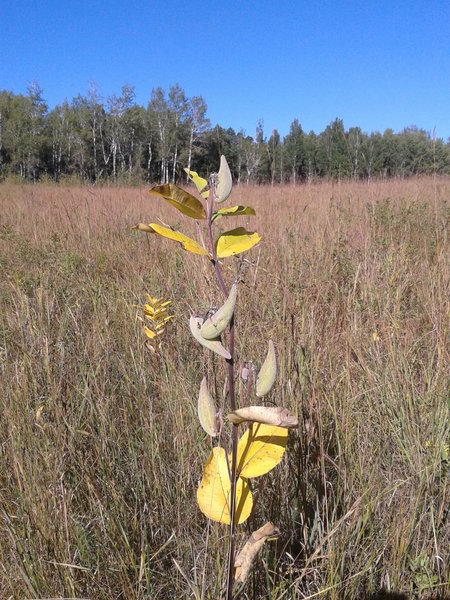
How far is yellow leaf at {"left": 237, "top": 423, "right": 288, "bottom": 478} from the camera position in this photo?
1.45 feet

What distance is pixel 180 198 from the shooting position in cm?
40

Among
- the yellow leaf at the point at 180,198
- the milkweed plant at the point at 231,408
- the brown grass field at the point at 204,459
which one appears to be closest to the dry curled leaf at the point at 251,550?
the milkweed plant at the point at 231,408

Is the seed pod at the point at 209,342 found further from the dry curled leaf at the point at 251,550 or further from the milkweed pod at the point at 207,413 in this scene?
the dry curled leaf at the point at 251,550

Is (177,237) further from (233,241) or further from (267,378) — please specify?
(267,378)

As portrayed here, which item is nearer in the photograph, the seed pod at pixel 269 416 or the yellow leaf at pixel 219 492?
the seed pod at pixel 269 416

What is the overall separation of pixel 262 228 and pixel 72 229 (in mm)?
1647

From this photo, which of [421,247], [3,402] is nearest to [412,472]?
[3,402]

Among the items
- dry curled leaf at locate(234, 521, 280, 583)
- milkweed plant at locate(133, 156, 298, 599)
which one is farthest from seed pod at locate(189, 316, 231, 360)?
dry curled leaf at locate(234, 521, 280, 583)

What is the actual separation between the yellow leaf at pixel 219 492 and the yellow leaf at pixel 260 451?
23 millimetres

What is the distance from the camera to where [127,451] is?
3.43 feet

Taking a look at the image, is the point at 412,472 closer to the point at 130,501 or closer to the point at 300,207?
the point at 130,501

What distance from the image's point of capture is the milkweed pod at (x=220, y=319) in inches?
14.3

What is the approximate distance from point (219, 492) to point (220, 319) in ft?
0.73

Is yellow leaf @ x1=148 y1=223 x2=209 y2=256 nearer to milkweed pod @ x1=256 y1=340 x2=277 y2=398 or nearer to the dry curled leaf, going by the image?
milkweed pod @ x1=256 y1=340 x2=277 y2=398
